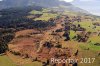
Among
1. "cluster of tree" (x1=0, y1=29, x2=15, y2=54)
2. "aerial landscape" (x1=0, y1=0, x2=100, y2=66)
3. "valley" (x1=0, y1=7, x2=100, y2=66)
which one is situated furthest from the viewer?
"cluster of tree" (x1=0, y1=29, x2=15, y2=54)

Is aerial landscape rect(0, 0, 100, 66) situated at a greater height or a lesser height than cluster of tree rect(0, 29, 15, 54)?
lesser

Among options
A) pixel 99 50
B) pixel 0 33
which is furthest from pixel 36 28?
pixel 99 50

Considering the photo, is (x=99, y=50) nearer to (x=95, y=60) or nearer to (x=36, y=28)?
(x=95, y=60)

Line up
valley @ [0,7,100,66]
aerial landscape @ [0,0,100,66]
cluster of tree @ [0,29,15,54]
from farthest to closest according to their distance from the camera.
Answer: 1. cluster of tree @ [0,29,15,54]
2. valley @ [0,7,100,66]
3. aerial landscape @ [0,0,100,66]

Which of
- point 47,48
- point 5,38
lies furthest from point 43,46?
point 5,38

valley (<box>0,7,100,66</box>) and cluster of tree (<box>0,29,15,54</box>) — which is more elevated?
cluster of tree (<box>0,29,15,54</box>)

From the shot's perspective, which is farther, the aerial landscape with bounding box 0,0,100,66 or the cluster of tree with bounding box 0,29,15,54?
the cluster of tree with bounding box 0,29,15,54

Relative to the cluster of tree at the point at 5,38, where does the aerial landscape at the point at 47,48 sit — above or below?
below

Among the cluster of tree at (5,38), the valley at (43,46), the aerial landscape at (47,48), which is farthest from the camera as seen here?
the cluster of tree at (5,38)

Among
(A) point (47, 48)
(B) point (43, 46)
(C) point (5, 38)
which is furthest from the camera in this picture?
(C) point (5, 38)

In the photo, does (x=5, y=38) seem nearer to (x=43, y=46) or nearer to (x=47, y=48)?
(x=43, y=46)
